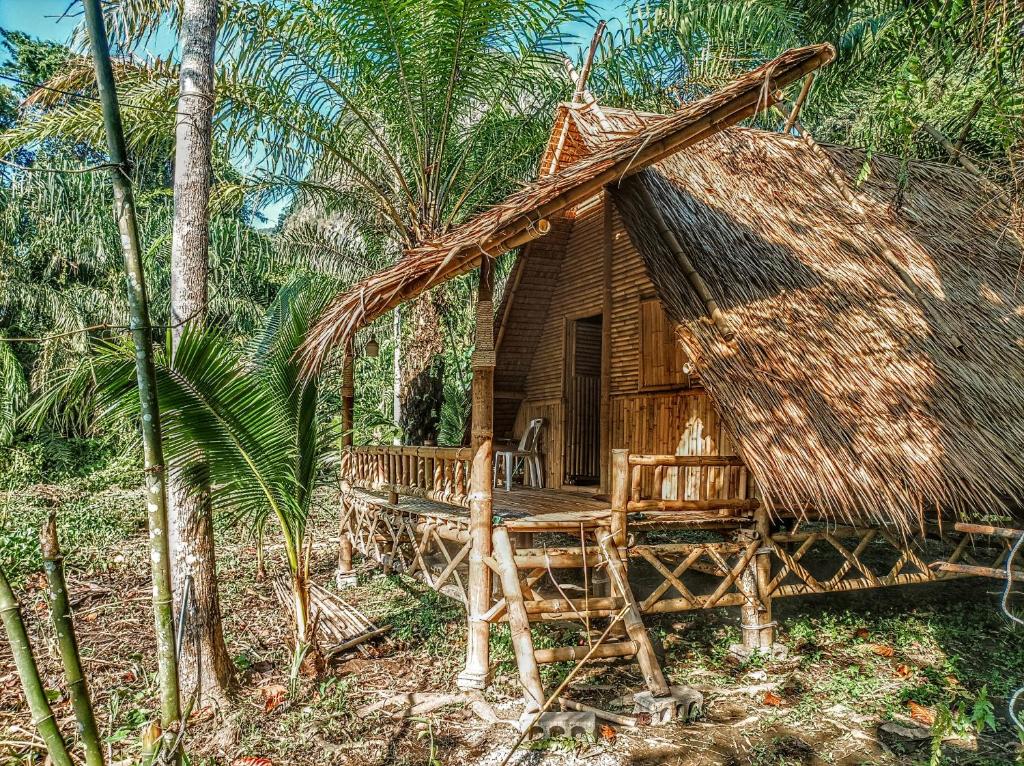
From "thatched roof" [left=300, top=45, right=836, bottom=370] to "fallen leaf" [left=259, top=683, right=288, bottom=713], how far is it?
2.30 m

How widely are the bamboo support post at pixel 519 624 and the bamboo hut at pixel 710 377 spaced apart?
0.6 inches

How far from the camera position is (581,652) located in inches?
186

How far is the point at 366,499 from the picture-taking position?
7836 millimetres

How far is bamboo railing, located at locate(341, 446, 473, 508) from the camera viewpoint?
6051mm

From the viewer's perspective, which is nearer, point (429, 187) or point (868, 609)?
point (868, 609)

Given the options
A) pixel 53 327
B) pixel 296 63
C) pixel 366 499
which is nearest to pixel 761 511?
pixel 366 499

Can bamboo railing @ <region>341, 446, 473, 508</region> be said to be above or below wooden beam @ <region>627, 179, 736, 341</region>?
below

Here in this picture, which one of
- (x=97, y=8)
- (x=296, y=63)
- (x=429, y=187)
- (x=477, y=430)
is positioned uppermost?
(x=296, y=63)

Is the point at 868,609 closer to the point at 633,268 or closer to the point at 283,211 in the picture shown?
the point at 633,268

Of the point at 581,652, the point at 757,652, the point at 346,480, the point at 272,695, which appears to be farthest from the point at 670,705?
the point at 346,480

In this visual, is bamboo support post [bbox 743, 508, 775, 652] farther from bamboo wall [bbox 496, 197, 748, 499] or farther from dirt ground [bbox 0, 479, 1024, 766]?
bamboo wall [bbox 496, 197, 748, 499]

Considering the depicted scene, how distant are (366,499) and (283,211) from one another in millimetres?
19366

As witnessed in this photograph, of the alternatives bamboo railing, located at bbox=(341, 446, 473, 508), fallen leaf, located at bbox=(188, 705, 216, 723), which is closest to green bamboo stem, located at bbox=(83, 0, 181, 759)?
fallen leaf, located at bbox=(188, 705, 216, 723)

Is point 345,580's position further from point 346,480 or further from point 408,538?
point 408,538
